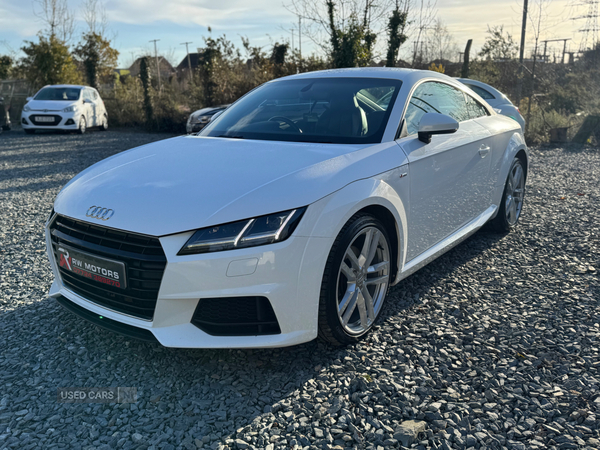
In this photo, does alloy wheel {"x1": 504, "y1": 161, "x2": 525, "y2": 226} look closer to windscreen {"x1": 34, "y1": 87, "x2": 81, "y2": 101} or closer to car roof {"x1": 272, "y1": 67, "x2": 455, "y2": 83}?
car roof {"x1": 272, "y1": 67, "x2": 455, "y2": 83}

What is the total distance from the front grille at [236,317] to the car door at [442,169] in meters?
1.21

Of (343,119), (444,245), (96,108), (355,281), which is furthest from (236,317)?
(96,108)

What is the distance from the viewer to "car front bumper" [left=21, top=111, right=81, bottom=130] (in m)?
15.5

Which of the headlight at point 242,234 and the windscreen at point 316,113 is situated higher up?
the windscreen at point 316,113

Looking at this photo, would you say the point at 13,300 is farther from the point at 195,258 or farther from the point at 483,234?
the point at 483,234

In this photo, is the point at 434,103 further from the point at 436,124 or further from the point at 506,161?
the point at 506,161

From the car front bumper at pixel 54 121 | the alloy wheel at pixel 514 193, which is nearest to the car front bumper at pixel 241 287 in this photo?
the alloy wheel at pixel 514 193

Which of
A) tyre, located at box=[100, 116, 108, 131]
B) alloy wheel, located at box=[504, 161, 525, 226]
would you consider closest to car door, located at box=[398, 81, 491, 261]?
alloy wheel, located at box=[504, 161, 525, 226]

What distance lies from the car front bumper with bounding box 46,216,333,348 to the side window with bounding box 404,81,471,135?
1.39 metres

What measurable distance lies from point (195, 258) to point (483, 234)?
368 cm

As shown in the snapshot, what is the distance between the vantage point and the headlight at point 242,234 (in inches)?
87.0

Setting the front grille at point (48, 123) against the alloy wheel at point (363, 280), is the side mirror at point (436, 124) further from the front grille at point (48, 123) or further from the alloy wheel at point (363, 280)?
the front grille at point (48, 123)

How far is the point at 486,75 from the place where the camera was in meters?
16.8

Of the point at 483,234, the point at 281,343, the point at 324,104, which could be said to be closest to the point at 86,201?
the point at 281,343
